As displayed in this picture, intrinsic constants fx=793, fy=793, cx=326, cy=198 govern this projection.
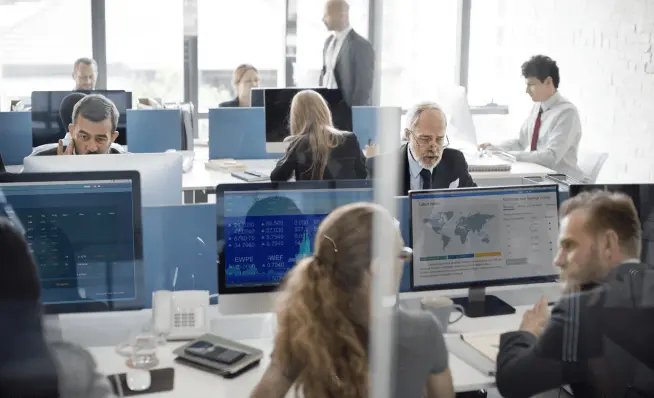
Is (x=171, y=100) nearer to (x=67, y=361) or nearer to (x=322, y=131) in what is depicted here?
(x=322, y=131)

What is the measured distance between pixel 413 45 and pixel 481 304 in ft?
15.5

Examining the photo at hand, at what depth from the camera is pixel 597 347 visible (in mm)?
1867

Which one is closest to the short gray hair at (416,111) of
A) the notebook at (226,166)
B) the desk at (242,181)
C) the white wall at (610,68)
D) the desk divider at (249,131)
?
the desk at (242,181)

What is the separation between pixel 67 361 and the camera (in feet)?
5.34

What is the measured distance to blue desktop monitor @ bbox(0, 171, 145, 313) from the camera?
6.39 feet

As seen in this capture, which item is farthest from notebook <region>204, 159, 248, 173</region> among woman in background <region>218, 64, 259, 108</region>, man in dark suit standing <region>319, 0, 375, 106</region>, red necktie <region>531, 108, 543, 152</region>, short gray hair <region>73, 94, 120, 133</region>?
red necktie <region>531, 108, 543, 152</region>

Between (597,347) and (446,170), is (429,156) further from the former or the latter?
(597,347)

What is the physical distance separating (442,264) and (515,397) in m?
0.46

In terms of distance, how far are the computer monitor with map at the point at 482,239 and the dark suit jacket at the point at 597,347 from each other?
0.37 m

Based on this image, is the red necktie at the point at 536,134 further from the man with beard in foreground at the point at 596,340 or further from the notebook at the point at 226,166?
the man with beard in foreground at the point at 596,340

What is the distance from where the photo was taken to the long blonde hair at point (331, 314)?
1596mm

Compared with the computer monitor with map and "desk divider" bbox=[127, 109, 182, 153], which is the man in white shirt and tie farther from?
the computer monitor with map

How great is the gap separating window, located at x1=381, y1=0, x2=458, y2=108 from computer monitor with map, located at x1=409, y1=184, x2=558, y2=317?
4306mm

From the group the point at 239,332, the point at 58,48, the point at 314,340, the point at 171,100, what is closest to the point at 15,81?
the point at 58,48
